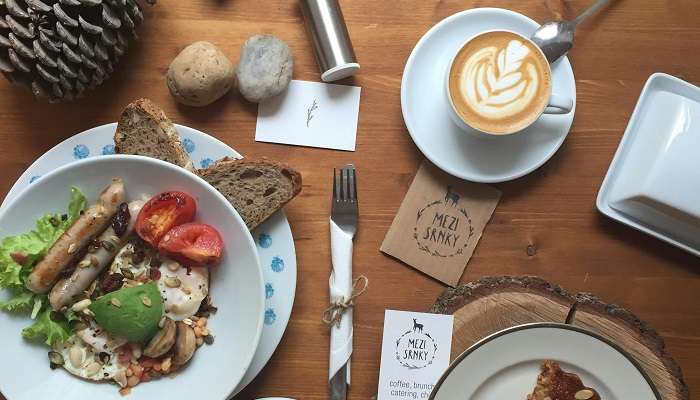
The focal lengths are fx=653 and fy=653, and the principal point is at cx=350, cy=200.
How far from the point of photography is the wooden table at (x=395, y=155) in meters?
1.21

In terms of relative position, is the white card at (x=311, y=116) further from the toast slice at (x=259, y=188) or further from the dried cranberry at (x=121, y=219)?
the dried cranberry at (x=121, y=219)

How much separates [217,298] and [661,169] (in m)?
0.80

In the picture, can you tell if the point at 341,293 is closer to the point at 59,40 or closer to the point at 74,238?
the point at 74,238

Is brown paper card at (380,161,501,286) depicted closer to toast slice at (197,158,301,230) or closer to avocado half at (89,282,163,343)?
toast slice at (197,158,301,230)

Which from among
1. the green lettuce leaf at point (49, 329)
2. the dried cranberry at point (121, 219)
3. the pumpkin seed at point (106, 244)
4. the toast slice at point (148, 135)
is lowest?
the green lettuce leaf at point (49, 329)

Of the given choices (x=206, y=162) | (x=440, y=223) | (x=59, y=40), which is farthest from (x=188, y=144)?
(x=440, y=223)

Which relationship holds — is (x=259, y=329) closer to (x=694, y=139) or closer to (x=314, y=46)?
(x=314, y=46)

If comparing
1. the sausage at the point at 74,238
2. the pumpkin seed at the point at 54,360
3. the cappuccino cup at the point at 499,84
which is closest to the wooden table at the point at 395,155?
the cappuccino cup at the point at 499,84

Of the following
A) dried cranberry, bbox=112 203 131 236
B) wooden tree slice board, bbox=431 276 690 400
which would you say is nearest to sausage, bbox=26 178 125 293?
dried cranberry, bbox=112 203 131 236

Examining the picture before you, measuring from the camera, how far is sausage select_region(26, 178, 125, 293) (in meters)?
1.03

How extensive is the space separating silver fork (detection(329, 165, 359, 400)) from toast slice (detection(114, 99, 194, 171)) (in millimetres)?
272

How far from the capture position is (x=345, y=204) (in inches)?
47.2

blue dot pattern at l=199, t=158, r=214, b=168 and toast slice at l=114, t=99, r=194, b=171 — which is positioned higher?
toast slice at l=114, t=99, r=194, b=171

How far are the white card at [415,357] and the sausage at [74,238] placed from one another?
53 centimetres
